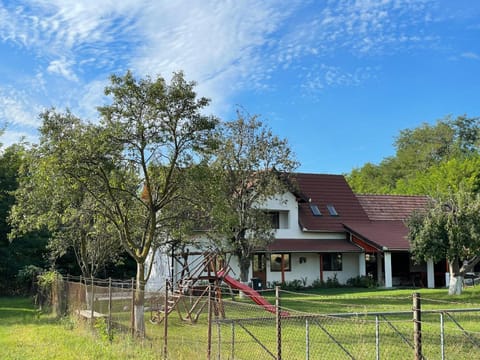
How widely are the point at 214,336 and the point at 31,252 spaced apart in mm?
21897

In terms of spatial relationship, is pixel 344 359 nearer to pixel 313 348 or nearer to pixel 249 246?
pixel 313 348

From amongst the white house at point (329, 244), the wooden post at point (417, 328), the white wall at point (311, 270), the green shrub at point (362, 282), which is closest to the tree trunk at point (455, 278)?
the white house at point (329, 244)

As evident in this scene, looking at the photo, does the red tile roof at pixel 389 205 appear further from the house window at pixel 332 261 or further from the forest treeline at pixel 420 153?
the forest treeline at pixel 420 153

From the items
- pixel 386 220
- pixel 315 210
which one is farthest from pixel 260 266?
pixel 386 220

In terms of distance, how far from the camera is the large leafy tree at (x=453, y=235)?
84.5ft

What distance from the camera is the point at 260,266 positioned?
116ft

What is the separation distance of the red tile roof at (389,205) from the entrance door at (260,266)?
31.5ft

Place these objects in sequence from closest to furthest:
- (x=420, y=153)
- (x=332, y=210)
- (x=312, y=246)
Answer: (x=312, y=246)
(x=332, y=210)
(x=420, y=153)

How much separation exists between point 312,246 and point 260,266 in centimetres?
349

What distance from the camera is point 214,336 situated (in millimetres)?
14383

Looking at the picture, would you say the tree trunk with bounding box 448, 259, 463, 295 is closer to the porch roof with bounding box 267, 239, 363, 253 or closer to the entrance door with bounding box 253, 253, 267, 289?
the porch roof with bounding box 267, 239, 363, 253

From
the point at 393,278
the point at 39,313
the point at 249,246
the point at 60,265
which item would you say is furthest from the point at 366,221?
the point at 39,313

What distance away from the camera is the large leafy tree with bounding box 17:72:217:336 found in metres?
14.4

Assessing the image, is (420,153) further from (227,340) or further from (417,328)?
(417,328)
